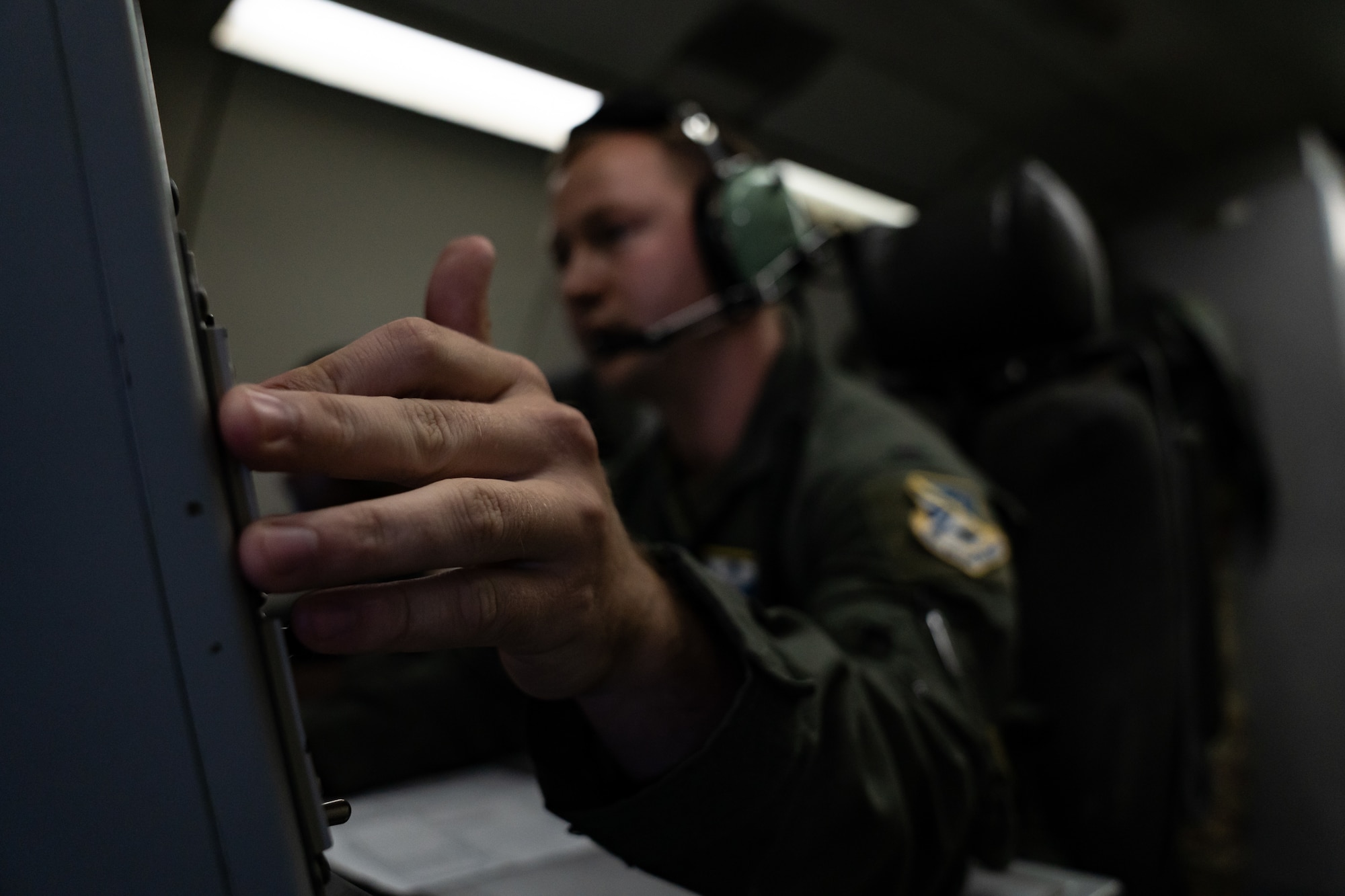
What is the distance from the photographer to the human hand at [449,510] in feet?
0.75

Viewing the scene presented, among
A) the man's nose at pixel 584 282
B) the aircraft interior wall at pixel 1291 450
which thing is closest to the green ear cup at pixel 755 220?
the man's nose at pixel 584 282

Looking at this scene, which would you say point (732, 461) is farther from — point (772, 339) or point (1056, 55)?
point (1056, 55)

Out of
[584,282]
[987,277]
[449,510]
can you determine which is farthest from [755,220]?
[449,510]

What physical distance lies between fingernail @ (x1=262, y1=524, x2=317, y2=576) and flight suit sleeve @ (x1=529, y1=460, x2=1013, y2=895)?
0.77 ft

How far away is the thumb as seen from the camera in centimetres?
34

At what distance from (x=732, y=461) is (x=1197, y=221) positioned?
2180 mm

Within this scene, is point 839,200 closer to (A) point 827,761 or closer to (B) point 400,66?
(B) point 400,66

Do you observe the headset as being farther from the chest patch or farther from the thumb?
the thumb

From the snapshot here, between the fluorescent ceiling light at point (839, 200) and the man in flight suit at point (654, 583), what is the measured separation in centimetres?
87

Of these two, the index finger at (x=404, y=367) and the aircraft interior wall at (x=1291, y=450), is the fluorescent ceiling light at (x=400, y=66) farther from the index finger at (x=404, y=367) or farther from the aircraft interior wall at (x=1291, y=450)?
the aircraft interior wall at (x=1291, y=450)

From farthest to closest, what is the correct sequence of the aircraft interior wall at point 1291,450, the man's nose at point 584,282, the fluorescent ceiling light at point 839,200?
the fluorescent ceiling light at point 839,200, the aircraft interior wall at point 1291,450, the man's nose at point 584,282

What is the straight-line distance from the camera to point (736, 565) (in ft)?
2.77

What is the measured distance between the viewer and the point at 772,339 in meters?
1.08

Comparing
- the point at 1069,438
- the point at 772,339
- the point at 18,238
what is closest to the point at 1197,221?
the point at 1069,438
